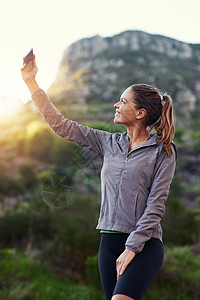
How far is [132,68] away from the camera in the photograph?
4962 centimetres

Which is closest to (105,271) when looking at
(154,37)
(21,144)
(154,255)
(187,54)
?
(154,255)

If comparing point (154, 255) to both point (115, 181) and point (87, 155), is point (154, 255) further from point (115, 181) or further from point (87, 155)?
point (87, 155)

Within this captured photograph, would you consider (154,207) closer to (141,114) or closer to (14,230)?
(141,114)

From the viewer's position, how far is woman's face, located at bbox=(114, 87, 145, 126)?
1466 mm

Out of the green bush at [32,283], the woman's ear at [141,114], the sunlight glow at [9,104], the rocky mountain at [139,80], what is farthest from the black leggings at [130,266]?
the green bush at [32,283]

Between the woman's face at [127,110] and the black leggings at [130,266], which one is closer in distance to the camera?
the black leggings at [130,266]

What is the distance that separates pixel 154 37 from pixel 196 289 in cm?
7316

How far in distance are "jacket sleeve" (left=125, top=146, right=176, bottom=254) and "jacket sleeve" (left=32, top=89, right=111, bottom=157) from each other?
1.04 feet

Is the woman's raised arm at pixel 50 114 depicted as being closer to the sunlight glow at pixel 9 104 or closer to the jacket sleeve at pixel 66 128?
the jacket sleeve at pixel 66 128

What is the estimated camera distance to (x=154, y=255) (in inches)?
50.6

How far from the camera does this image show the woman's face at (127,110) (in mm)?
1466

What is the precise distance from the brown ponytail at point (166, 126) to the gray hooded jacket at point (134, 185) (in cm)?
2

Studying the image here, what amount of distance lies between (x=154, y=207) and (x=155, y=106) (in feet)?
1.40

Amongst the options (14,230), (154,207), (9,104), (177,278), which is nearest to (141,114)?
(154,207)
